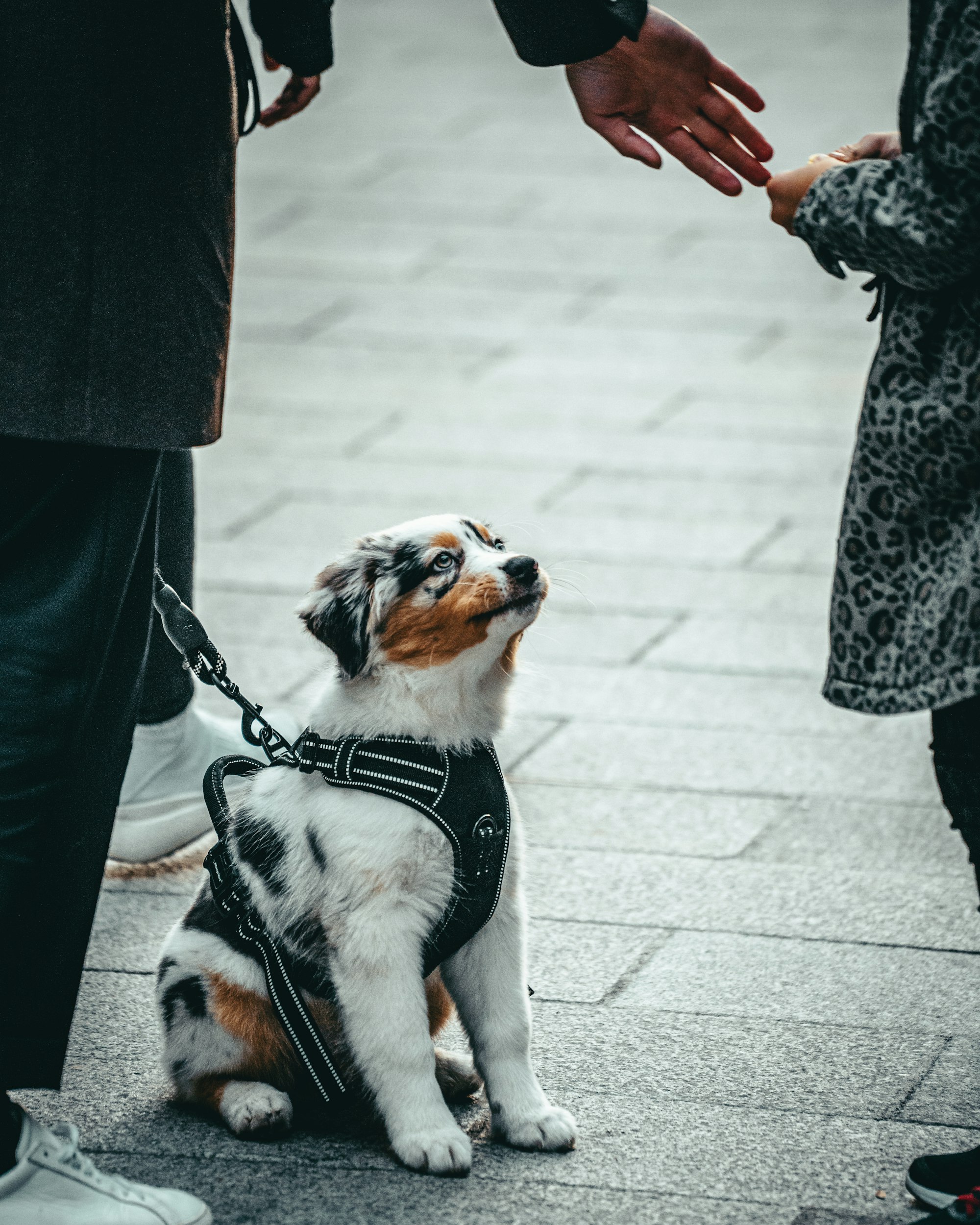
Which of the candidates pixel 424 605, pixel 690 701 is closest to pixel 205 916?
pixel 424 605

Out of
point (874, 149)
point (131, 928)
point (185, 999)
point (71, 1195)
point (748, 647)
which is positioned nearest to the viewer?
point (71, 1195)

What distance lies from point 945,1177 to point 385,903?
0.92m

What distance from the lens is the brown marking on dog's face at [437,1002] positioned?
9.53 ft

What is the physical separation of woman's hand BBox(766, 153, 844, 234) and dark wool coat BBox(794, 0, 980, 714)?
0.12ft

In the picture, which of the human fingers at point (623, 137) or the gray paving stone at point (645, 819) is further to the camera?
the gray paving stone at point (645, 819)

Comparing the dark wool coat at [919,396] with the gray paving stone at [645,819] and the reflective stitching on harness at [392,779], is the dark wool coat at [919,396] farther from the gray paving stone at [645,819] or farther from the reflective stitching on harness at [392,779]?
the gray paving stone at [645,819]

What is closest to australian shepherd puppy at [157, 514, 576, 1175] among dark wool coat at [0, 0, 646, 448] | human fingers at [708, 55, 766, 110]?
dark wool coat at [0, 0, 646, 448]

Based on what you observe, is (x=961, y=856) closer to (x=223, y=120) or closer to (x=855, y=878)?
(x=855, y=878)

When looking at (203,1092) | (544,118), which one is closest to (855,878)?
(203,1092)

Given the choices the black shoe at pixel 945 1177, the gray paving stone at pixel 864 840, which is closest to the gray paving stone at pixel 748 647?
the gray paving stone at pixel 864 840

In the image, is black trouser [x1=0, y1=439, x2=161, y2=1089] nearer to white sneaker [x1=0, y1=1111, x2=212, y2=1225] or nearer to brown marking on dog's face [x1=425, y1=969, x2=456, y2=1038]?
white sneaker [x1=0, y1=1111, x2=212, y2=1225]

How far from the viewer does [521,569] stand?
8.91 feet

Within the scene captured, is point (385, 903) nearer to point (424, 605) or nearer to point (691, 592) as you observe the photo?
point (424, 605)

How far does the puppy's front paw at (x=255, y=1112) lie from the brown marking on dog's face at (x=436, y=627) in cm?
74
